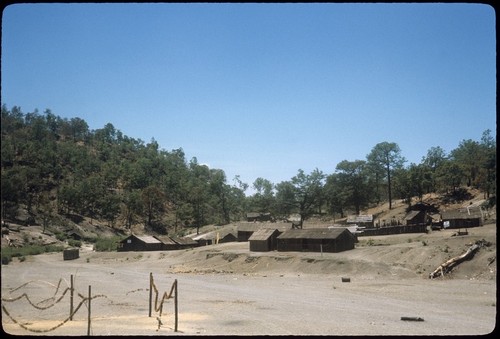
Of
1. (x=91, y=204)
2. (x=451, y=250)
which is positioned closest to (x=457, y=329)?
(x=451, y=250)

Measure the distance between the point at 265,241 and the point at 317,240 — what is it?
8.43 metres

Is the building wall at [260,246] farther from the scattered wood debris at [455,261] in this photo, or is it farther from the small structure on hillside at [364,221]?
the small structure on hillside at [364,221]

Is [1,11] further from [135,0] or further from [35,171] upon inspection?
[35,171]

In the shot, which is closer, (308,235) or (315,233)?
(315,233)

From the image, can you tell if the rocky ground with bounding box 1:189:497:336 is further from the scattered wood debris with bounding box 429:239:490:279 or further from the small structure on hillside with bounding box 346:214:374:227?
the small structure on hillside with bounding box 346:214:374:227

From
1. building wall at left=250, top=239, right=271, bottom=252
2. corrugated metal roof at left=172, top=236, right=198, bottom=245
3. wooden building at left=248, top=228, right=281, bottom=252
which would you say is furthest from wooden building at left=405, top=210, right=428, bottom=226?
corrugated metal roof at left=172, top=236, right=198, bottom=245

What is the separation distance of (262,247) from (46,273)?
27.7 m

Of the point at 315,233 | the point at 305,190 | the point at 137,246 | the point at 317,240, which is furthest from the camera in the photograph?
Answer: the point at 305,190

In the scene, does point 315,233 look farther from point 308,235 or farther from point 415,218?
point 415,218

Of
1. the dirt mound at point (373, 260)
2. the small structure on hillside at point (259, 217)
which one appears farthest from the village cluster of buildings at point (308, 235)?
the small structure on hillside at point (259, 217)

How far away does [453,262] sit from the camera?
40.5 m

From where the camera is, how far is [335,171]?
107062 millimetres

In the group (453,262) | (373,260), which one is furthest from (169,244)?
(453,262)

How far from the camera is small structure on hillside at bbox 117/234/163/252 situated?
75500 millimetres
